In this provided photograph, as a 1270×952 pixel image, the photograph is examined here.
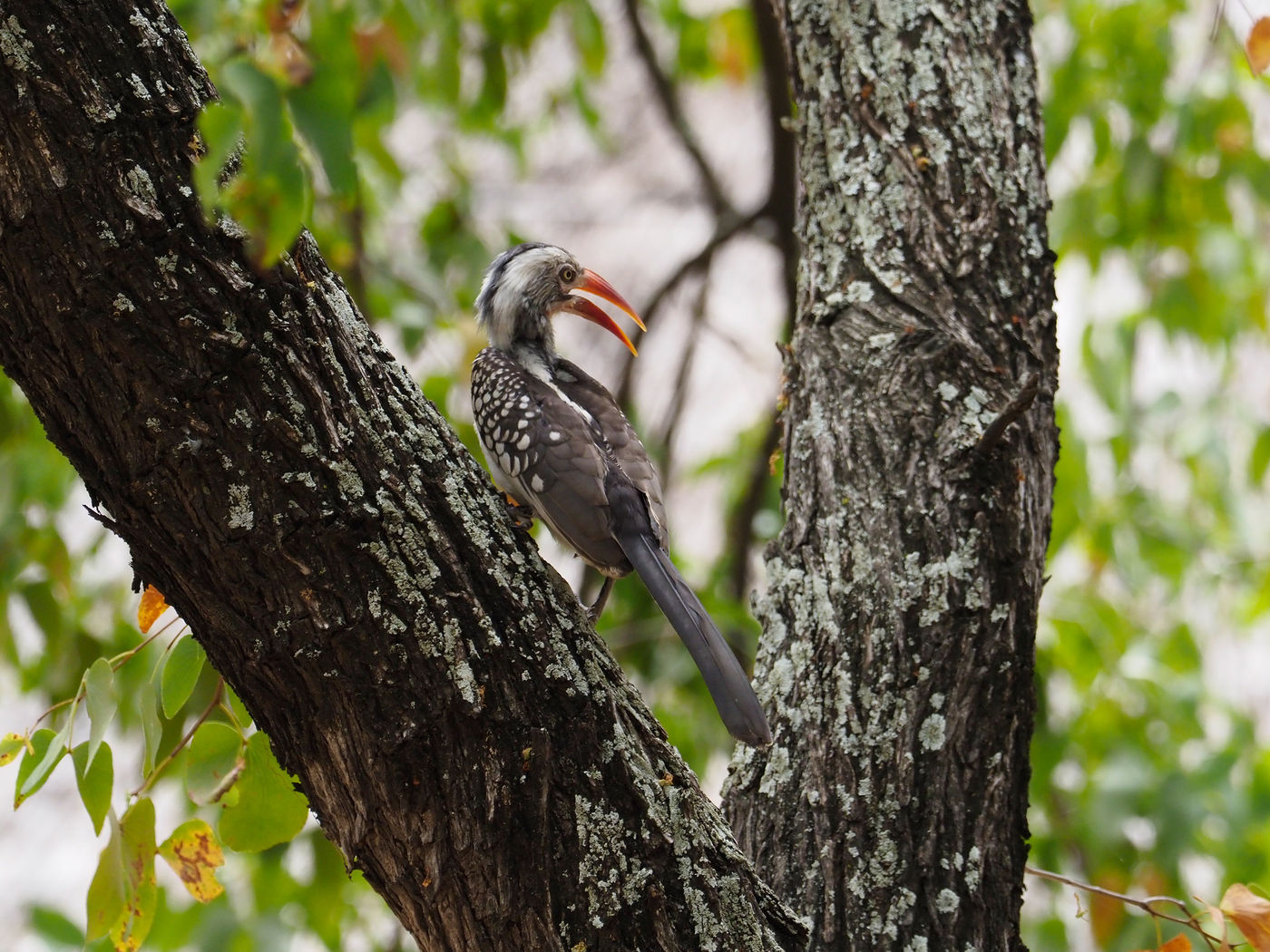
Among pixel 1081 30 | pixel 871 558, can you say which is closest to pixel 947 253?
pixel 871 558

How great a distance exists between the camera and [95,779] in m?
1.68

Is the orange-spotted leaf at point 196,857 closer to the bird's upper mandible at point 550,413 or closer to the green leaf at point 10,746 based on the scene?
the green leaf at point 10,746

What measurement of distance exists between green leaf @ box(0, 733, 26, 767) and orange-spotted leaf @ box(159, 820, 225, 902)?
0.85 feet

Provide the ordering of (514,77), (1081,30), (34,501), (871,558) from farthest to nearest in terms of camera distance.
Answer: (514,77), (1081,30), (34,501), (871,558)

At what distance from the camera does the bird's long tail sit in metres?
1.89

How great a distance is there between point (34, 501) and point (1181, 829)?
3279 mm

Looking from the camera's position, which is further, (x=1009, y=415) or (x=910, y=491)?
(x=910, y=491)

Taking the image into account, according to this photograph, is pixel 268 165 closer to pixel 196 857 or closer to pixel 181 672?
pixel 181 672

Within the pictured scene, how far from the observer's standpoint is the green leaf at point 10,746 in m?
1.73

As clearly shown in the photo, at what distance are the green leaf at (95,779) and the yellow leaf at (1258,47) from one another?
199 cm

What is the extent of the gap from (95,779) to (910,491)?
1365mm

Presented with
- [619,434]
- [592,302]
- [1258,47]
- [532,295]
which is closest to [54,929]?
[619,434]

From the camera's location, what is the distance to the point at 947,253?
2297 mm

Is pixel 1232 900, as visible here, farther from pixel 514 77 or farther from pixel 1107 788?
pixel 514 77
